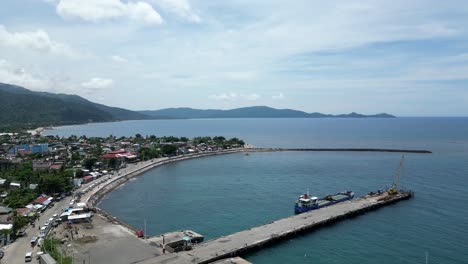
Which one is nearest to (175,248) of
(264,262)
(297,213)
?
(264,262)

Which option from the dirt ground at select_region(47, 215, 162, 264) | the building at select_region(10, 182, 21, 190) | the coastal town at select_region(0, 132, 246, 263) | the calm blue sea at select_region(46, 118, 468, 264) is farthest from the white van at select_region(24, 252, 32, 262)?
the building at select_region(10, 182, 21, 190)

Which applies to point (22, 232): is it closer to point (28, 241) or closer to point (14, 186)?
point (28, 241)

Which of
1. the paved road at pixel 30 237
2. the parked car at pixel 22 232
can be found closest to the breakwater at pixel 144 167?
the paved road at pixel 30 237

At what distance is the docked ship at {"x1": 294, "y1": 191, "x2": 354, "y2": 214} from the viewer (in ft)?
117

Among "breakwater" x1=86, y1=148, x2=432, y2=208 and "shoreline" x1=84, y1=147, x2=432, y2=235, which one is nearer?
"shoreline" x1=84, y1=147, x2=432, y2=235

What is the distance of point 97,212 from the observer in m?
34.1

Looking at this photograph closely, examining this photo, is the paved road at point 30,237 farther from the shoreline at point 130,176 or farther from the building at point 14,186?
the building at point 14,186

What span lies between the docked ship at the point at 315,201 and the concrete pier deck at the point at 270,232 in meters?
0.84

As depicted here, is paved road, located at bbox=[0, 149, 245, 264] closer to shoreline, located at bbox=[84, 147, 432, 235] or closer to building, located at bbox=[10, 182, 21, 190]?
shoreline, located at bbox=[84, 147, 432, 235]

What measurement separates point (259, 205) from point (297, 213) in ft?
14.2

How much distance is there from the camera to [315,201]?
37.1 m

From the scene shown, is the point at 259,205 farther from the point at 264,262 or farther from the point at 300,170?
the point at 300,170

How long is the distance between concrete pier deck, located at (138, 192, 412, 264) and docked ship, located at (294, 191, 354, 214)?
0.84m

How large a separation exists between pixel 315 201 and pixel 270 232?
9.90 meters
